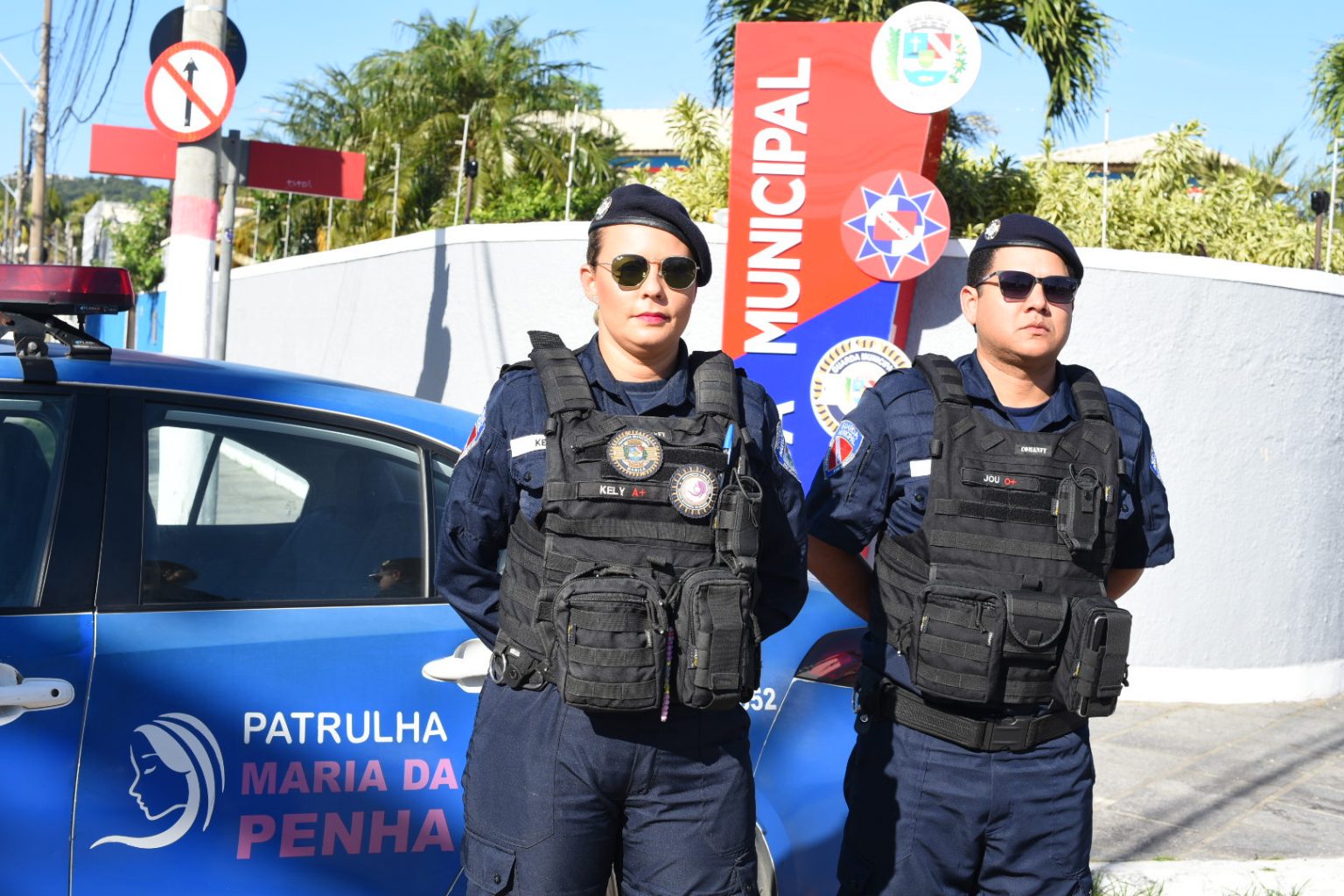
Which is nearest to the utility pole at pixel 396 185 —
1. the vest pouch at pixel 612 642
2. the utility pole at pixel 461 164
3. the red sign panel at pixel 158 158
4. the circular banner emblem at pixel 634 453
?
the utility pole at pixel 461 164

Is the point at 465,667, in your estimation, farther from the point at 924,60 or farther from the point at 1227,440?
the point at 1227,440

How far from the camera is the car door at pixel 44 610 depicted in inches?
96.7

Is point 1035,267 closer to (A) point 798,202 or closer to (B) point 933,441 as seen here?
(B) point 933,441

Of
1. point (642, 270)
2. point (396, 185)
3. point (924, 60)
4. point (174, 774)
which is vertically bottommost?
point (174, 774)

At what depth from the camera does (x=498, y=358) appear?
8781 millimetres

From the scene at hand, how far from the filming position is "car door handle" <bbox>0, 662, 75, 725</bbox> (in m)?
2.44

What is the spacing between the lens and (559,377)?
228 centimetres

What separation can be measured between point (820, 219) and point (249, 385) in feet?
14.1

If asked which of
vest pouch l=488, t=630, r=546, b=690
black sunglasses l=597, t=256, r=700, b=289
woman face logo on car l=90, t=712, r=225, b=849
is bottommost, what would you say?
woman face logo on car l=90, t=712, r=225, b=849

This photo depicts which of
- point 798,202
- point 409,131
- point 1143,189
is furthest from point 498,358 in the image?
point 409,131

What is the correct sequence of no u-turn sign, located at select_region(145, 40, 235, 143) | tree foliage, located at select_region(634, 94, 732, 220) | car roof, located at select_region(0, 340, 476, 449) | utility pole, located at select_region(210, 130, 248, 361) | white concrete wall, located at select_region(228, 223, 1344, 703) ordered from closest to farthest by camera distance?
car roof, located at select_region(0, 340, 476, 449) → no u-turn sign, located at select_region(145, 40, 235, 143) → white concrete wall, located at select_region(228, 223, 1344, 703) → utility pole, located at select_region(210, 130, 248, 361) → tree foliage, located at select_region(634, 94, 732, 220)

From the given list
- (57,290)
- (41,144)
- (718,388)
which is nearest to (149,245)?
(41,144)

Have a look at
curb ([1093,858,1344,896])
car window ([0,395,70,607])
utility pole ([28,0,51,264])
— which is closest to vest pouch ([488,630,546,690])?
car window ([0,395,70,607])

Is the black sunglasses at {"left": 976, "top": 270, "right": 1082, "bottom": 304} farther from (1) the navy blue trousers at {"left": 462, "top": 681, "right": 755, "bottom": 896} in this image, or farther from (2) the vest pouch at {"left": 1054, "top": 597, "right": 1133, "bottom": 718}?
(1) the navy blue trousers at {"left": 462, "top": 681, "right": 755, "bottom": 896}
